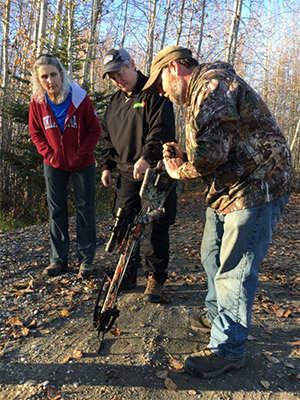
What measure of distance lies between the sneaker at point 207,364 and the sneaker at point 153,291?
0.93m

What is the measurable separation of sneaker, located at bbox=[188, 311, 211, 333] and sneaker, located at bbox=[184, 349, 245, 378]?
51cm

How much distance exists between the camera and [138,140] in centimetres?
322

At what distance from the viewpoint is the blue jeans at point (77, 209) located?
375cm

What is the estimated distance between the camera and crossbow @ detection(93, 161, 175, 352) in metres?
2.48

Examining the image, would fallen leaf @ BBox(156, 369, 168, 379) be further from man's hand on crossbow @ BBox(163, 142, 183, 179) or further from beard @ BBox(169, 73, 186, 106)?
beard @ BBox(169, 73, 186, 106)

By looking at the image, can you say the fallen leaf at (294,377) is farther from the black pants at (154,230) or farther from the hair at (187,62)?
the hair at (187,62)

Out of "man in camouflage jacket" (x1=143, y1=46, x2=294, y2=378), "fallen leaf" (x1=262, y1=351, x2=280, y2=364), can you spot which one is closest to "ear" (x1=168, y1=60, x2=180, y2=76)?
"man in camouflage jacket" (x1=143, y1=46, x2=294, y2=378)

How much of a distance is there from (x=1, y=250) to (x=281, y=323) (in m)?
3.84

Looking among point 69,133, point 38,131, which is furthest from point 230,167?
point 38,131

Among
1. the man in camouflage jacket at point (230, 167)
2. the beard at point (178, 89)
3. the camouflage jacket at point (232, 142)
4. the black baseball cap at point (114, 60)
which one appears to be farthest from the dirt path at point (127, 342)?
the black baseball cap at point (114, 60)

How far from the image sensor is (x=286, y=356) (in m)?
2.75

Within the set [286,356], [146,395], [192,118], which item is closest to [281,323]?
[286,356]

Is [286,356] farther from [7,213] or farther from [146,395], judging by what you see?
[7,213]

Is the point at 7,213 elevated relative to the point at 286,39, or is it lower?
lower
